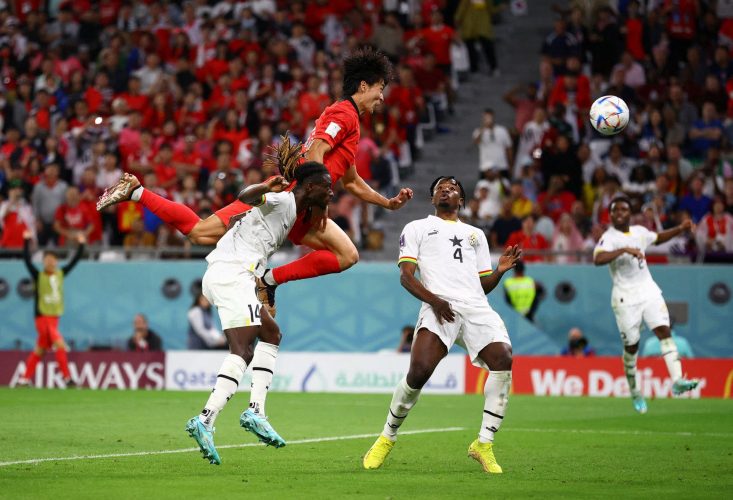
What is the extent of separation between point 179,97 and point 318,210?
16.8m

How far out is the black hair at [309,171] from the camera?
1066cm

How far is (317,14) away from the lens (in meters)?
28.5

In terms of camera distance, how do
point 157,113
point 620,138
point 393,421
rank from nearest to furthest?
point 393,421
point 620,138
point 157,113

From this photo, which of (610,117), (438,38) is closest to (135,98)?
(438,38)

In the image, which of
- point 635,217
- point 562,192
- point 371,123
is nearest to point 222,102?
point 371,123

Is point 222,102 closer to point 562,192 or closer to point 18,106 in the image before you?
point 18,106

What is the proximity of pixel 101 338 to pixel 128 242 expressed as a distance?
188 centimetres

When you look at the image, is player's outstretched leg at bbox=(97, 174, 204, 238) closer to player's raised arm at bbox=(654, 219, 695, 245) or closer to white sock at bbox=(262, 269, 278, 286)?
white sock at bbox=(262, 269, 278, 286)

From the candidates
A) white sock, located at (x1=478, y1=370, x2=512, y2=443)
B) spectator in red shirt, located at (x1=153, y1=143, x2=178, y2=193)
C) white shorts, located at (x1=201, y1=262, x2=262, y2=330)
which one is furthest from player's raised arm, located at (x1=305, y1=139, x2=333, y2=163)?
spectator in red shirt, located at (x1=153, y1=143, x2=178, y2=193)

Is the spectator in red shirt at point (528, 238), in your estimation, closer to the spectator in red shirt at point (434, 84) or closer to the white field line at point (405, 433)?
the spectator in red shirt at point (434, 84)

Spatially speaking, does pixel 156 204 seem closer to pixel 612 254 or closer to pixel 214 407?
pixel 214 407

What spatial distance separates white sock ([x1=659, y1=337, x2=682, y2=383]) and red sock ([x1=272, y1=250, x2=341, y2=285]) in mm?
7147

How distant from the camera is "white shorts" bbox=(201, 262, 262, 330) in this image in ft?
34.1

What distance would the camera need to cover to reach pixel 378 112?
25.8 m
